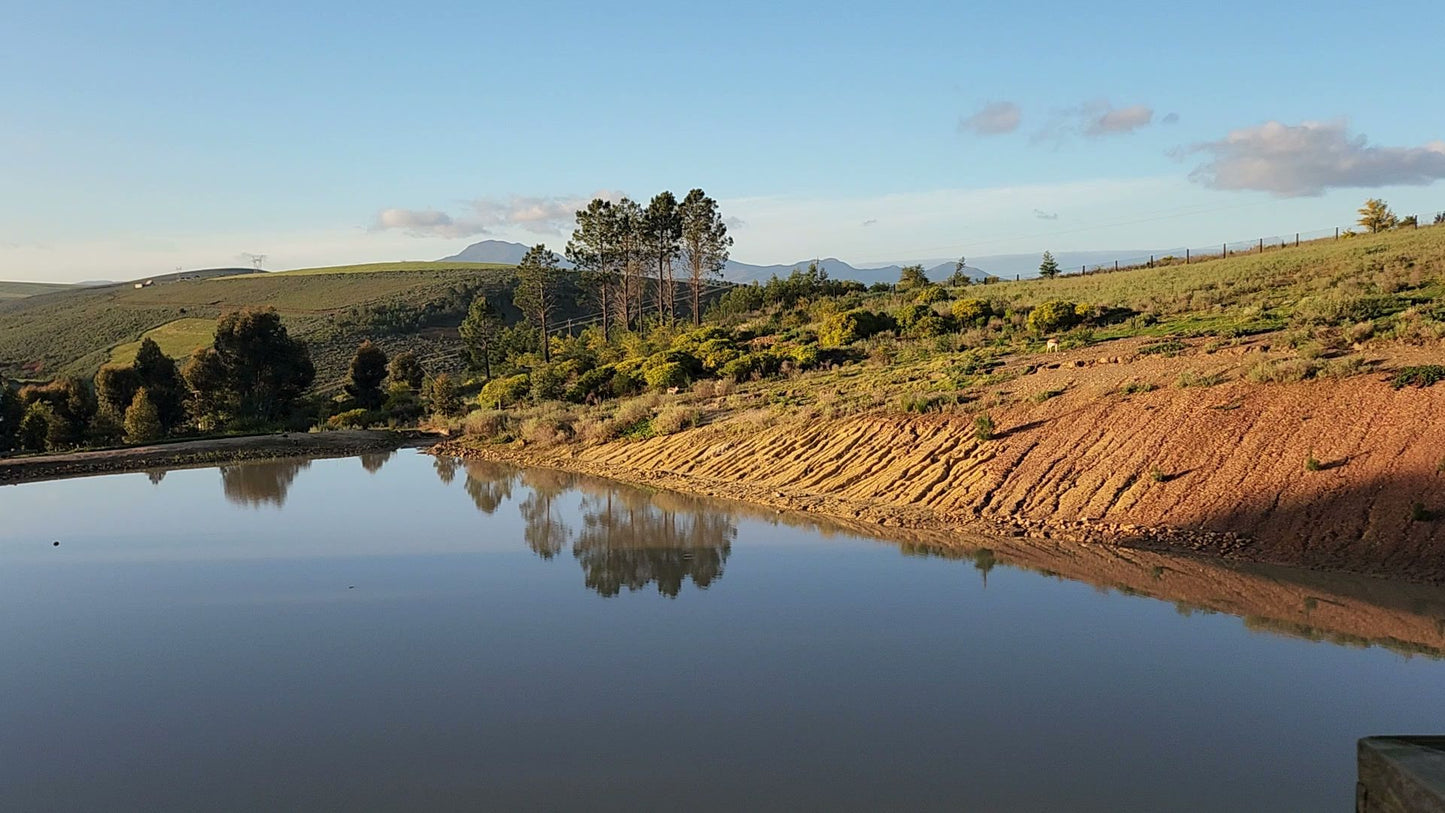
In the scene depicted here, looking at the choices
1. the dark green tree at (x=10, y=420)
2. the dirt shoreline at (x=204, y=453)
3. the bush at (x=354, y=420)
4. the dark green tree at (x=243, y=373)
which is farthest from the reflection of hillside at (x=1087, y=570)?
the dark green tree at (x=243, y=373)

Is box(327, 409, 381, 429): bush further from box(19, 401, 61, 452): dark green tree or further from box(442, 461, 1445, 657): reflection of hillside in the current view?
box(442, 461, 1445, 657): reflection of hillside

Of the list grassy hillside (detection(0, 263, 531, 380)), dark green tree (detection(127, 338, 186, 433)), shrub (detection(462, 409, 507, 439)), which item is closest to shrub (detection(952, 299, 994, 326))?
shrub (detection(462, 409, 507, 439))

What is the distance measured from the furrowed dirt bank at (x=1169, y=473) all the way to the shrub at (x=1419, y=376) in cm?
16

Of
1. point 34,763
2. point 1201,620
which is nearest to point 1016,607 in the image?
point 1201,620

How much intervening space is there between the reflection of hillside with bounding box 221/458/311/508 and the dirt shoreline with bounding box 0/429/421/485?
1.50m

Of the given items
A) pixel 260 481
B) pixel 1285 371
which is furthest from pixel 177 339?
pixel 1285 371

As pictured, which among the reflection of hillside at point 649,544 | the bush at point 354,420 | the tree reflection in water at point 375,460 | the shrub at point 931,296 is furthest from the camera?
the bush at point 354,420

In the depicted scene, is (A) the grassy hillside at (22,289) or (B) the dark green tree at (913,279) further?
(A) the grassy hillside at (22,289)

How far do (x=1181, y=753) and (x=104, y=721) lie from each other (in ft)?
31.4

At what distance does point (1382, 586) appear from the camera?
11.5 meters

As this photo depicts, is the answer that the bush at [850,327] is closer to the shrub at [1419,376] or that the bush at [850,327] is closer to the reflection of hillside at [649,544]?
the reflection of hillside at [649,544]

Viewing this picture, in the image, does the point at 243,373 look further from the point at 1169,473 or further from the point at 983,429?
the point at 1169,473

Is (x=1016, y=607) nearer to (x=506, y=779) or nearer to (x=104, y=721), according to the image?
(x=506, y=779)

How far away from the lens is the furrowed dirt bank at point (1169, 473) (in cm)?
1296
